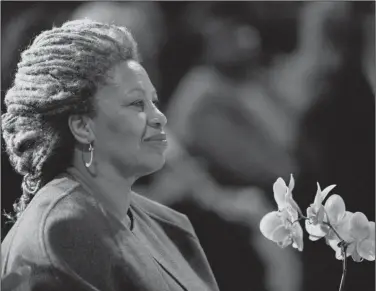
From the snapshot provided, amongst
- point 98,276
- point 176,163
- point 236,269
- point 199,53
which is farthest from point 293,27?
point 98,276

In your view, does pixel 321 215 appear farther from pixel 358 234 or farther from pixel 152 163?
pixel 152 163

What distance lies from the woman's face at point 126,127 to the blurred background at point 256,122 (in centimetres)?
29

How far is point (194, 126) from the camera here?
121 cm

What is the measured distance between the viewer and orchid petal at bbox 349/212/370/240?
92cm

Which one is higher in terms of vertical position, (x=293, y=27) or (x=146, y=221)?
(x=293, y=27)

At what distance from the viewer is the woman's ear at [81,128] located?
0.89 meters

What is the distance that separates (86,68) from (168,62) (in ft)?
1.12

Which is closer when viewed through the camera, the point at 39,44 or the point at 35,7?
the point at 39,44

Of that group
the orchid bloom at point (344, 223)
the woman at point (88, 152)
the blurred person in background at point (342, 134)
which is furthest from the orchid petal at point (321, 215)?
the blurred person in background at point (342, 134)

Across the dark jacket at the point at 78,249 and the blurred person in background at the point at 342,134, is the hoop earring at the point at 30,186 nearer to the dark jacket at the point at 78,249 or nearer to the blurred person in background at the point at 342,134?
the dark jacket at the point at 78,249

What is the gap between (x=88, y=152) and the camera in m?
0.90

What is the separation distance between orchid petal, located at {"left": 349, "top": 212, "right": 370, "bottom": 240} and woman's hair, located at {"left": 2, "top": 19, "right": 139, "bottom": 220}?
35cm

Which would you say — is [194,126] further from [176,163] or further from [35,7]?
[35,7]

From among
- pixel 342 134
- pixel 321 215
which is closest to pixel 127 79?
pixel 321 215
